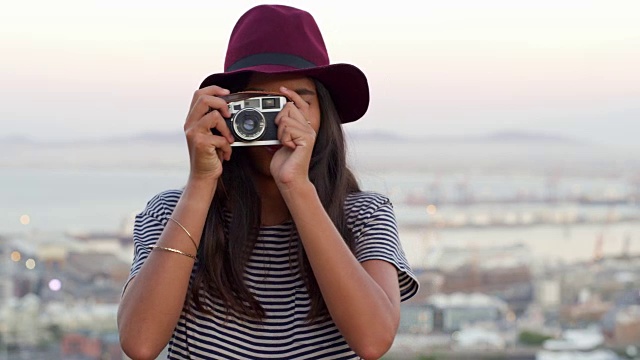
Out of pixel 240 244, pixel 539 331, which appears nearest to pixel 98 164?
pixel 539 331

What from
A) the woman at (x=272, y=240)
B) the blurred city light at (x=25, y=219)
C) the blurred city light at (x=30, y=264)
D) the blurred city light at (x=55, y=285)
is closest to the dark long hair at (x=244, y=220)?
the woman at (x=272, y=240)

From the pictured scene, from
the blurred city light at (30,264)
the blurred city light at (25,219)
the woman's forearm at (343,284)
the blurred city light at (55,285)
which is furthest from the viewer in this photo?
the blurred city light at (55,285)

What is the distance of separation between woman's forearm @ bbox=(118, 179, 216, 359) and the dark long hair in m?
0.03

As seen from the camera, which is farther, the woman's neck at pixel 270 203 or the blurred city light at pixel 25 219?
the blurred city light at pixel 25 219

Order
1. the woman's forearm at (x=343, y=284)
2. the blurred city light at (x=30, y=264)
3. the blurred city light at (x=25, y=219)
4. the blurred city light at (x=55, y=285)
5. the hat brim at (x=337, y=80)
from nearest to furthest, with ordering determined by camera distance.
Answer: the woman's forearm at (x=343, y=284) → the hat brim at (x=337, y=80) → the blurred city light at (x=25, y=219) → the blurred city light at (x=30, y=264) → the blurred city light at (x=55, y=285)

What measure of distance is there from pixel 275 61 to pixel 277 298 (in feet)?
0.88

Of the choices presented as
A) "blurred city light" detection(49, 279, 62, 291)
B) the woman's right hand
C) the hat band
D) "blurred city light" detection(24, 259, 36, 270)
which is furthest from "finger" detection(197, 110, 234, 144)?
"blurred city light" detection(49, 279, 62, 291)

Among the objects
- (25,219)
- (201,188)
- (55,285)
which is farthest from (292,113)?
(55,285)

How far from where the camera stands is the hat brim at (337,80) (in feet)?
4.10

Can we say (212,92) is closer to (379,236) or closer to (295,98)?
(295,98)

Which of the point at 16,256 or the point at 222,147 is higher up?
the point at 222,147

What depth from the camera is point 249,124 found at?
3.88 feet

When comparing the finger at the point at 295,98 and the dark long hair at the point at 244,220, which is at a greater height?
the finger at the point at 295,98

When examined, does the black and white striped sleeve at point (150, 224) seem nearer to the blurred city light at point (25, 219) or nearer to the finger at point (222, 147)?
the finger at point (222, 147)
